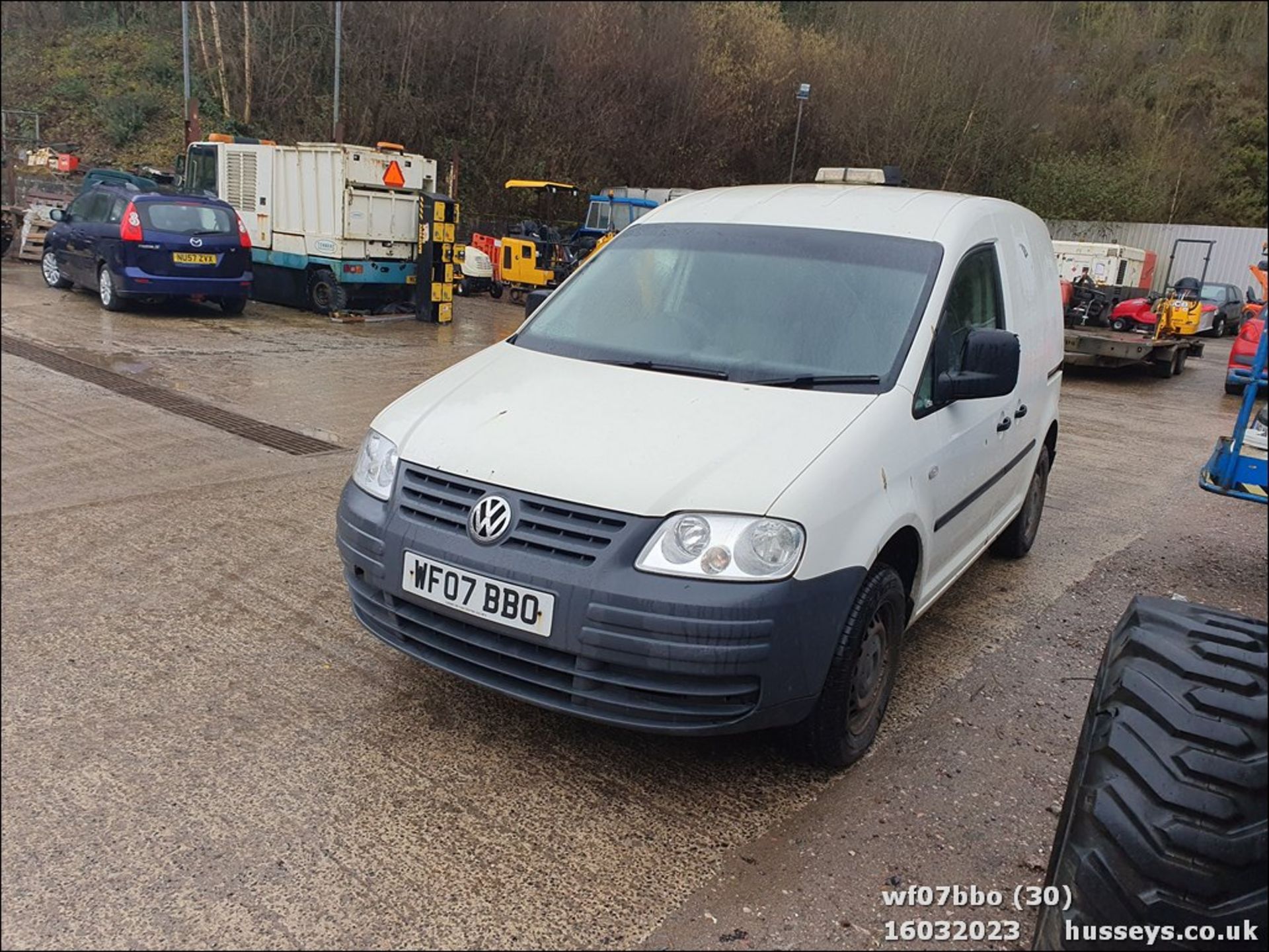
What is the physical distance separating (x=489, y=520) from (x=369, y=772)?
906 mm

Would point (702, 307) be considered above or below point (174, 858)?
above

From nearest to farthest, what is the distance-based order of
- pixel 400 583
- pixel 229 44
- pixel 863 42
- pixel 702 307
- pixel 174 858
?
1. pixel 174 858
2. pixel 400 583
3. pixel 702 307
4. pixel 863 42
5. pixel 229 44

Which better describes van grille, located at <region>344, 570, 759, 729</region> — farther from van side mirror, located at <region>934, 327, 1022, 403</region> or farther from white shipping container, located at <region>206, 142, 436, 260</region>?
white shipping container, located at <region>206, 142, 436, 260</region>

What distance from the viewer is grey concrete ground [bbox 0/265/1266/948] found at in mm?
2336

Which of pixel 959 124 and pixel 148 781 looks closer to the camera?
pixel 148 781

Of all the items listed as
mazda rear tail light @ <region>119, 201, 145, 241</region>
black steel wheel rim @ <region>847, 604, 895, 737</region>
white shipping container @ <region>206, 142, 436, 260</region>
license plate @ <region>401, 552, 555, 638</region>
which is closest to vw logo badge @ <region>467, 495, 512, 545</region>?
license plate @ <region>401, 552, 555, 638</region>

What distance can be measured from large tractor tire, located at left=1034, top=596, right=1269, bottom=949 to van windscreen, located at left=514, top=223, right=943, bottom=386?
5.13 feet

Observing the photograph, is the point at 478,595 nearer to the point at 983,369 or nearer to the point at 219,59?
the point at 983,369

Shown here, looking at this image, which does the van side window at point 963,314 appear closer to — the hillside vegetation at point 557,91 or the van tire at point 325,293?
the hillside vegetation at point 557,91

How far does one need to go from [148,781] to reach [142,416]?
491cm

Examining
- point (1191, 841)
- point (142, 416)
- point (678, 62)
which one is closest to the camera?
point (1191, 841)

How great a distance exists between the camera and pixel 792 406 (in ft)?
10.6

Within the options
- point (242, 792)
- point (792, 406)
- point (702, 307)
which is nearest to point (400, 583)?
point (242, 792)

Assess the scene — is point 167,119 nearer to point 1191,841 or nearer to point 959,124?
point 959,124
